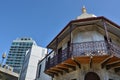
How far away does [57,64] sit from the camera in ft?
39.8

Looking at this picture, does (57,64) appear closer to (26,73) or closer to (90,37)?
(90,37)

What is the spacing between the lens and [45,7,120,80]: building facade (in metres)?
10.9

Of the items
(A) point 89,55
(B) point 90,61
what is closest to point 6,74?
(B) point 90,61

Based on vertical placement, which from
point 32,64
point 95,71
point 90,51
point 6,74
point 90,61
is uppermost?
point 32,64

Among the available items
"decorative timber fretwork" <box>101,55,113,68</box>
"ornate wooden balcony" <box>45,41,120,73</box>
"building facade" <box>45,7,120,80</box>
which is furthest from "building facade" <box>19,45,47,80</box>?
"decorative timber fretwork" <box>101,55,113,68</box>

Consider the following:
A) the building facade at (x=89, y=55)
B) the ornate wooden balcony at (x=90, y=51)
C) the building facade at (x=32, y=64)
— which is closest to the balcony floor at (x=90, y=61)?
the building facade at (x=89, y=55)

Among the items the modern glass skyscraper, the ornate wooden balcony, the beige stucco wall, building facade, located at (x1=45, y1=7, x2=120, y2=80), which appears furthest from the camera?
the modern glass skyscraper

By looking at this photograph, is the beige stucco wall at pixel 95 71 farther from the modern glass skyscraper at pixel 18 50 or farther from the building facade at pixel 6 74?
the modern glass skyscraper at pixel 18 50

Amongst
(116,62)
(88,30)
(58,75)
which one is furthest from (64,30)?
(116,62)

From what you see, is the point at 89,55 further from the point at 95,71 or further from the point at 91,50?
the point at 95,71

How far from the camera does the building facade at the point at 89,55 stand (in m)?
10.9

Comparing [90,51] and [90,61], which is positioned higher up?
[90,51]

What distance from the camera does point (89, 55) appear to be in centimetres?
1067

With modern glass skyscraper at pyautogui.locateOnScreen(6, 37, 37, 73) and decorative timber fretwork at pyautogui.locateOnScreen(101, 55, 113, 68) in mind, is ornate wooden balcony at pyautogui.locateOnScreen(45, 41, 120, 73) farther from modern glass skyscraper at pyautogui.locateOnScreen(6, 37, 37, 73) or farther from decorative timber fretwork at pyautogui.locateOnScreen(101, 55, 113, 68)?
modern glass skyscraper at pyautogui.locateOnScreen(6, 37, 37, 73)
